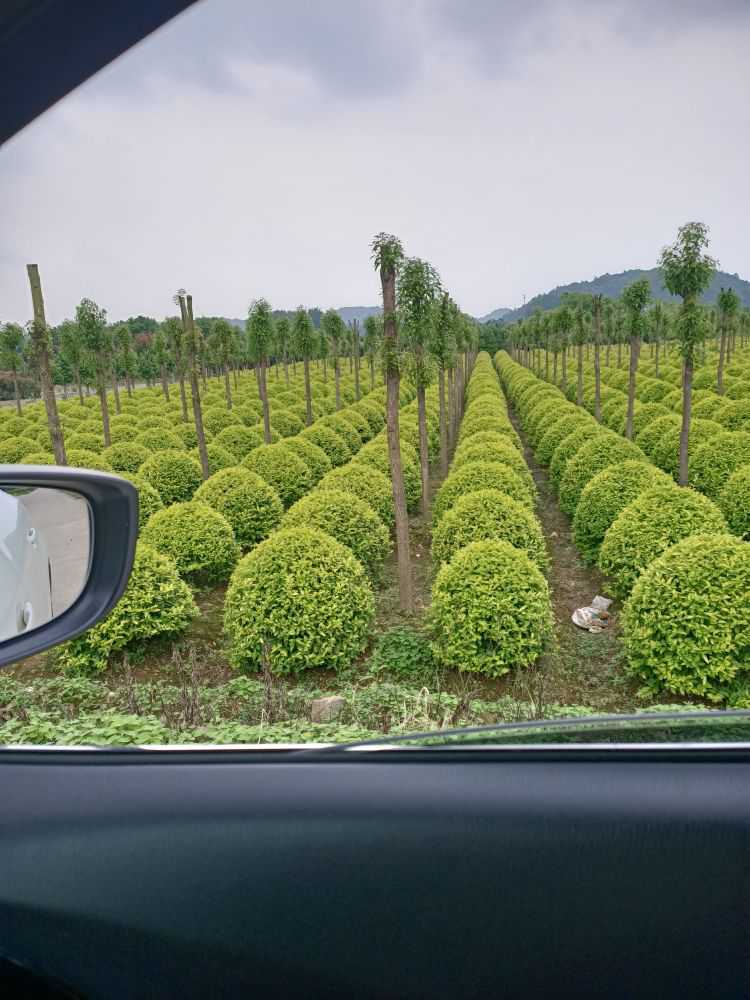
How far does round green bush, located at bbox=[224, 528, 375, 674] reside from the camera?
689 centimetres

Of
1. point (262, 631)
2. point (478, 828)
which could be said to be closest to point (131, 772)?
point (478, 828)

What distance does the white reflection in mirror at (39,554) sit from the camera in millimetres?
1217

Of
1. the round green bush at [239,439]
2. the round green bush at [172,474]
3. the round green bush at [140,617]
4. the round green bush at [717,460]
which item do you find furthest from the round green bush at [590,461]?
the round green bush at [239,439]

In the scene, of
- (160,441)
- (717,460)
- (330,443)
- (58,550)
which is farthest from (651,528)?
(160,441)

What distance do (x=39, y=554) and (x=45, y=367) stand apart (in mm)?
9721

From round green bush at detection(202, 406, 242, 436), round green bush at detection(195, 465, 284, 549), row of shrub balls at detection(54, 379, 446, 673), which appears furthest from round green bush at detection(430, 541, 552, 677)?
round green bush at detection(202, 406, 242, 436)

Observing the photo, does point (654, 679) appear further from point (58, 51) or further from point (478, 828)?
point (58, 51)

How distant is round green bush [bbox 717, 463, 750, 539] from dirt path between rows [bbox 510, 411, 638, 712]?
218cm

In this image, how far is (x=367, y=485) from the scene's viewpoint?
11.7m

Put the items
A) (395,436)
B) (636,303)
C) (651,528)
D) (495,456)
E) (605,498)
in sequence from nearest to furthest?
(651,528), (395,436), (605,498), (495,456), (636,303)

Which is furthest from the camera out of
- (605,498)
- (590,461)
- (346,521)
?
(590,461)

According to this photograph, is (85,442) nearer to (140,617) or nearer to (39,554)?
(140,617)

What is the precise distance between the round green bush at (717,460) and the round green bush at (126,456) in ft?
39.4

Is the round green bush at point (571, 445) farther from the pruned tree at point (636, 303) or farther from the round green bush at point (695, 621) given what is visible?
the round green bush at point (695, 621)
